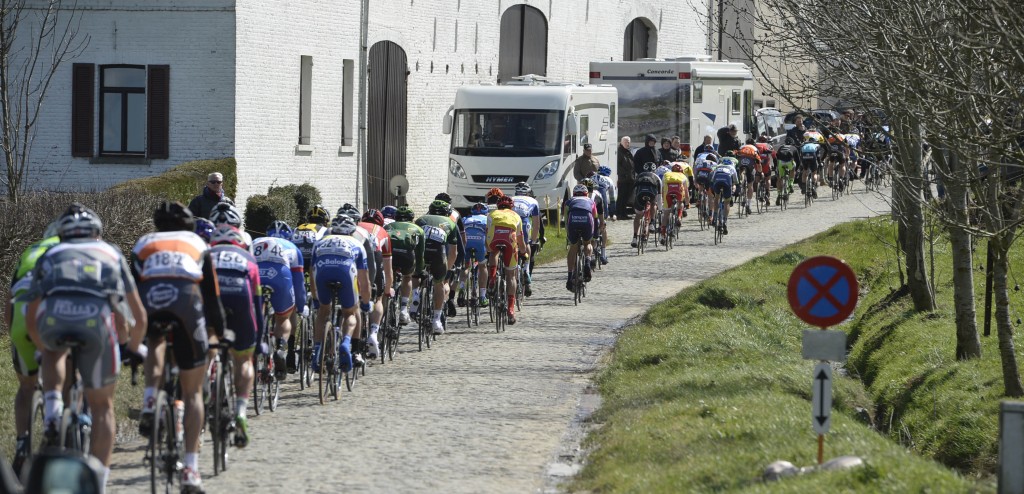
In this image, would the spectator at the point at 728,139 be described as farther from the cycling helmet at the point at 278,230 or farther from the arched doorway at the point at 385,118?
the cycling helmet at the point at 278,230

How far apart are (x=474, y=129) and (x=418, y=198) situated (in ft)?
19.3

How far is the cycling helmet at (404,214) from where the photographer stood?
54.2ft

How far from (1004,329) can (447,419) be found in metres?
5.58

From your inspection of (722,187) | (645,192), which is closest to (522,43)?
(722,187)

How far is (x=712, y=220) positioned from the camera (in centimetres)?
2991

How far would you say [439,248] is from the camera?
17359 millimetres

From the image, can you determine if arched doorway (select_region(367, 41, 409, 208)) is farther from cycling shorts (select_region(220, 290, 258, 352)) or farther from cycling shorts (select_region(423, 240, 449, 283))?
cycling shorts (select_region(220, 290, 258, 352))

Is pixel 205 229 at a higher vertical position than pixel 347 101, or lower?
lower

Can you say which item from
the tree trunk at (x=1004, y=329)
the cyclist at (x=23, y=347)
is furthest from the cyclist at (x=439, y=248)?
the cyclist at (x=23, y=347)

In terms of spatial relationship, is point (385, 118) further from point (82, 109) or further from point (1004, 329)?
point (1004, 329)

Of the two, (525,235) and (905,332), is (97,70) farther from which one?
(905,332)

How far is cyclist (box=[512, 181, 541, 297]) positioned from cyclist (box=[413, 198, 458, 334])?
5.70ft

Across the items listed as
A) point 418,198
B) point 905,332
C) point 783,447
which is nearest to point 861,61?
point 905,332

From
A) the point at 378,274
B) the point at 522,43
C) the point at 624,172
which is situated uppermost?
the point at 522,43
